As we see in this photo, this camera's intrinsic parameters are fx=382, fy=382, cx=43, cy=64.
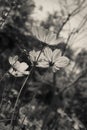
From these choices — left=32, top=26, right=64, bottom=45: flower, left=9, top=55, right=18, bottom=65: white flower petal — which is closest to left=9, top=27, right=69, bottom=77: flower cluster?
left=32, top=26, right=64, bottom=45: flower

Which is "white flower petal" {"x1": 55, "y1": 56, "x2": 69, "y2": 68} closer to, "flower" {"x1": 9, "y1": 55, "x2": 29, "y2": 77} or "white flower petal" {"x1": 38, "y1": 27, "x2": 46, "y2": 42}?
"white flower petal" {"x1": 38, "y1": 27, "x2": 46, "y2": 42}

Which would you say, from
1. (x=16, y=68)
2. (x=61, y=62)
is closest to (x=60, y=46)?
(x=16, y=68)

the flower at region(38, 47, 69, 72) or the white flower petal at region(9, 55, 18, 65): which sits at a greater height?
the white flower petal at region(9, 55, 18, 65)

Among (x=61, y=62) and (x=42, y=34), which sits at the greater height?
(x=42, y=34)

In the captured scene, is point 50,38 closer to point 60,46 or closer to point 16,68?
point 16,68

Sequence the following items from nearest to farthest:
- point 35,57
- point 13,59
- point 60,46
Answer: point 35,57 → point 13,59 → point 60,46

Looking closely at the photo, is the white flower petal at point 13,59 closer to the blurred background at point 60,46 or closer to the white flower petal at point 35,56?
the white flower petal at point 35,56

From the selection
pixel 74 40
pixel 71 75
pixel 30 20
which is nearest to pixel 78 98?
pixel 71 75

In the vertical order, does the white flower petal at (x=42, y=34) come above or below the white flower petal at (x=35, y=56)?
above

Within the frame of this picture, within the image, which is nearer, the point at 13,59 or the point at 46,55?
the point at 46,55

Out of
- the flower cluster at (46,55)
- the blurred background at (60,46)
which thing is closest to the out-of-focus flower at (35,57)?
the flower cluster at (46,55)

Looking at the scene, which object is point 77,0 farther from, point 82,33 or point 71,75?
point 71,75
